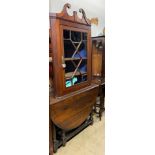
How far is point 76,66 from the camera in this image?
91.1 inches

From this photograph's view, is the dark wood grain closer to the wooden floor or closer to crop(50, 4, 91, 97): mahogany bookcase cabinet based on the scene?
crop(50, 4, 91, 97): mahogany bookcase cabinet

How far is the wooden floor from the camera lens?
82.7 inches

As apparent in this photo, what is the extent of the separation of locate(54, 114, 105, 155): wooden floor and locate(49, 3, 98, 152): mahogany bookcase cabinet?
80 mm

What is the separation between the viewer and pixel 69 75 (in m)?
2.19

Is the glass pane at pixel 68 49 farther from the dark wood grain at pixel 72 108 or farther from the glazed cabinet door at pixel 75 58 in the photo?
the dark wood grain at pixel 72 108

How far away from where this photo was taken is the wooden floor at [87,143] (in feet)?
6.89

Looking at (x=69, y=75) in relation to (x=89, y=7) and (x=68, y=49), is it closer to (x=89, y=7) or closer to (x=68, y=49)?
(x=68, y=49)

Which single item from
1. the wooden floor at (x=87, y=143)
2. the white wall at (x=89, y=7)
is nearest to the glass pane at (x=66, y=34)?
the white wall at (x=89, y=7)

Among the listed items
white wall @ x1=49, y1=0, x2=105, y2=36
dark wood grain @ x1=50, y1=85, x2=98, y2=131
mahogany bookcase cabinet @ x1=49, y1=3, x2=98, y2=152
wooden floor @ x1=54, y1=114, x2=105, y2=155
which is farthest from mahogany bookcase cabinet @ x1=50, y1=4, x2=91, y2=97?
wooden floor @ x1=54, y1=114, x2=105, y2=155
